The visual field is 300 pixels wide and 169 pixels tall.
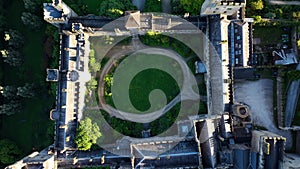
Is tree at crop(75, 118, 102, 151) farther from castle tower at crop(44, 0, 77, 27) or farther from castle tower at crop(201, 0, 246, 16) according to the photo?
castle tower at crop(201, 0, 246, 16)

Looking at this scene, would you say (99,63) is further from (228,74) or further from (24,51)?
(228,74)

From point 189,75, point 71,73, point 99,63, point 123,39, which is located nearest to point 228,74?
point 189,75

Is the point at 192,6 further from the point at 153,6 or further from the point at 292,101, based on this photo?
the point at 292,101

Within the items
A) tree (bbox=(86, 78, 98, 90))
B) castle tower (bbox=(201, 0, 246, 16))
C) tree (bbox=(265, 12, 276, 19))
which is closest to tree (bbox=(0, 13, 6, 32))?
tree (bbox=(86, 78, 98, 90))

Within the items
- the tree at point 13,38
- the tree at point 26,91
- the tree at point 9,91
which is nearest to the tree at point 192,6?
the tree at point 13,38

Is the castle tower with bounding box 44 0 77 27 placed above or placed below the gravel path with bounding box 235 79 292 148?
above

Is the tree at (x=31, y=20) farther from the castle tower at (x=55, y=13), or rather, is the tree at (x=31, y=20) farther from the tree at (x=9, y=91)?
the tree at (x=9, y=91)

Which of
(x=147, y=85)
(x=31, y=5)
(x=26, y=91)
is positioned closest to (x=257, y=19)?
(x=147, y=85)

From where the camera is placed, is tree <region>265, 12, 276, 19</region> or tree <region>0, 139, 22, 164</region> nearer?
tree <region>0, 139, 22, 164</region>
